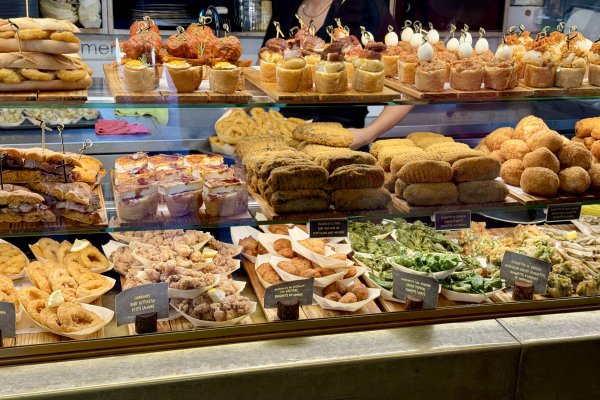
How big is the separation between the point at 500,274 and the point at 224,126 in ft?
4.82

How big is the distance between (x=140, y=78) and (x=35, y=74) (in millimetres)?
356

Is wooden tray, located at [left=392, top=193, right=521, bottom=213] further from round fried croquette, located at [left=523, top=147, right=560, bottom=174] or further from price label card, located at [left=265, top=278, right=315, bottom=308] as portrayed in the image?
price label card, located at [left=265, top=278, right=315, bottom=308]

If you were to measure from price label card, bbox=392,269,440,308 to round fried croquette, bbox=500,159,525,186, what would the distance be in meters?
0.60

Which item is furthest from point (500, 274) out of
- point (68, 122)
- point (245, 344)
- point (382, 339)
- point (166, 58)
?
point (68, 122)

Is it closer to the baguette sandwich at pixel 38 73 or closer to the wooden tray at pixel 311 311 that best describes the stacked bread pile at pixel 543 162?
the wooden tray at pixel 311 311

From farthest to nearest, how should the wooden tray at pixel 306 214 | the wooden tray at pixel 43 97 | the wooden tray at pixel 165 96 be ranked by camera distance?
1. the wooden tray at pixel 306 214
2. the wooden tray at pixel 165 96
3. the wooden tray at pixel 43 97

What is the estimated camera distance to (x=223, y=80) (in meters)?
2.55

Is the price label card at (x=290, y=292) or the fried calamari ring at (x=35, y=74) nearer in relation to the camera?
the fried calamari ring at (x=35, y=74)

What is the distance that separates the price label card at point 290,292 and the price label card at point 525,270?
0.97 metres

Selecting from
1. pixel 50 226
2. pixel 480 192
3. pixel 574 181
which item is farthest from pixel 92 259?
pixel 574 181

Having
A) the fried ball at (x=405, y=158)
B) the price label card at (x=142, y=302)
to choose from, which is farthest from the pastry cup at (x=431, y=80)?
the price label card at (x=142, y=302)

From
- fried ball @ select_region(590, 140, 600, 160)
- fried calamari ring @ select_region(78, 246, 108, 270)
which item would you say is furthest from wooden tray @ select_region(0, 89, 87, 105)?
fried ball @ select_region(590, 140, 600, 160)

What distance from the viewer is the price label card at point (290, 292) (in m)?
2.73

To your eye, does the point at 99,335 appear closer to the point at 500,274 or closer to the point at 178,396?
the point at 178,396
